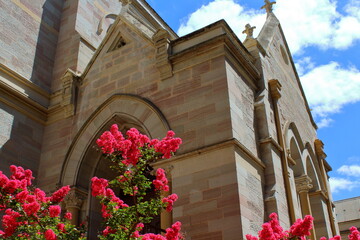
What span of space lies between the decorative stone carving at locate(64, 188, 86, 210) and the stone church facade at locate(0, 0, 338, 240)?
0.03 meters

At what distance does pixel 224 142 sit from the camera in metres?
9.70

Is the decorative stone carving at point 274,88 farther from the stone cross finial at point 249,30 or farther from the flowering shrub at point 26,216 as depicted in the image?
the flowering shrub at point 26,216

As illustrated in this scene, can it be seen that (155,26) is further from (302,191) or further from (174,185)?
(174,185)

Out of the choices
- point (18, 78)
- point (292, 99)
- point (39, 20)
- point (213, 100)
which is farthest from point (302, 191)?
point (39, 20)

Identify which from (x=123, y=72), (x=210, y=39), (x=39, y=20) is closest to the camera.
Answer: (x=210, y=39)

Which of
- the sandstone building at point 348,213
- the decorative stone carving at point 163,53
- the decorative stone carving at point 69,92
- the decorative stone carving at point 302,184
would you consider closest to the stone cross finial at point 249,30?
the decorative stone carving at point 163,53

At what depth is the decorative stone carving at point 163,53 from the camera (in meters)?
11.6

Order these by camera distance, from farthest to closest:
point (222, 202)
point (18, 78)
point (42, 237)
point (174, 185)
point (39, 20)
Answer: point (39, 20) → point (18, 78) → point (174, 185) → point (222, 202) → point (42, 237)

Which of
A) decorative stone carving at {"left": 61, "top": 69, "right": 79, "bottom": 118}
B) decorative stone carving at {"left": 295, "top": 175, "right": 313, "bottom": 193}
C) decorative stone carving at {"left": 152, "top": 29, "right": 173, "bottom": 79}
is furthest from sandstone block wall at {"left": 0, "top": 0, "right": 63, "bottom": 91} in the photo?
decorative stone carving at {"left": 295, "top": 175, "right": 313, "bottom": 193}

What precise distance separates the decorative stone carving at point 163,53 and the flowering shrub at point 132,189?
4266 millimetres

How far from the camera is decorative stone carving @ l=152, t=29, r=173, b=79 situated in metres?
11.6

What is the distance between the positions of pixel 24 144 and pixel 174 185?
519 cm

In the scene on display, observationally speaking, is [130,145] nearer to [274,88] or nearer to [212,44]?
[212,44]

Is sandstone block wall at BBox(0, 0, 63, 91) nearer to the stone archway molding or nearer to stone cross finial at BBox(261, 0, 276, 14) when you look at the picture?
the stone archway molding
